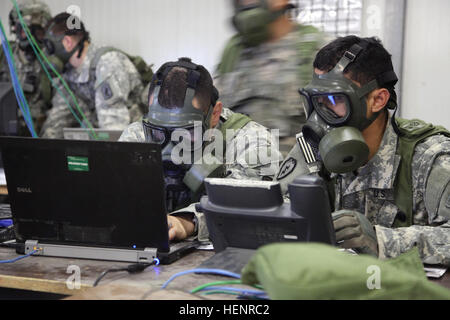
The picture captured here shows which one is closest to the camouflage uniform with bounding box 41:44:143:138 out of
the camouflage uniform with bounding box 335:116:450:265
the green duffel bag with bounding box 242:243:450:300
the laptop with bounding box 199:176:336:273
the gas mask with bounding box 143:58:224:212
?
the gas mask with bounding box 143:58:224:212

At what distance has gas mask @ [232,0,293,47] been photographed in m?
2.50

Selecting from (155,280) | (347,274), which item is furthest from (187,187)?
(347,274)

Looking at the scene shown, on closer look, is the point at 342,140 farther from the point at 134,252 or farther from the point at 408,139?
the point at 134,252

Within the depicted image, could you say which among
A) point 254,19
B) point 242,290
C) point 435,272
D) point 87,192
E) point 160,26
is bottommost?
point 435,272

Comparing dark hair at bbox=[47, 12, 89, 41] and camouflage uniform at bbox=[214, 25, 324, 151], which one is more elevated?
dark hair at bbox=[47, 12, 89, 41]

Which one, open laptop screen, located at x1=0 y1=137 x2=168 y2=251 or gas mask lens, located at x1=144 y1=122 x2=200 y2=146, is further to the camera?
gas mask lens, located at x1=144 y1=122 x2=200 y2=146

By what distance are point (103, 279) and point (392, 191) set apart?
3.23 feet

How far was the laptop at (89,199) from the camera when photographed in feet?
4.57

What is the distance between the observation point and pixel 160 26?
4.86 metres

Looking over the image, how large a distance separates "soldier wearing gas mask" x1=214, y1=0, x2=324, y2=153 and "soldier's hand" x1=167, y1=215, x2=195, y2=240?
2.70 feet

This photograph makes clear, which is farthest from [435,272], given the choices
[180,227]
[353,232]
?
[180,227]

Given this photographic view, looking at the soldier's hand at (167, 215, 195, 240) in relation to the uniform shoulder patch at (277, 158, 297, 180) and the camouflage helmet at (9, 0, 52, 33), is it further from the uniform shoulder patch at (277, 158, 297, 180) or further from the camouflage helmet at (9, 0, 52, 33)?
the camouflage helmet at (9, 0, 52, 33)

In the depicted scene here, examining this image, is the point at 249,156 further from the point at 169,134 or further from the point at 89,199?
the point at 89,199
